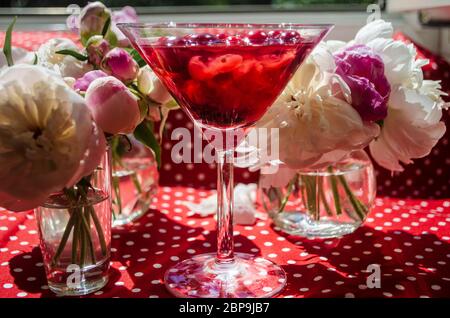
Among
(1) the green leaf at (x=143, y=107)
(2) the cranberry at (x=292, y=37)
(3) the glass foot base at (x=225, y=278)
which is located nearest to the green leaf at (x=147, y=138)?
(1) the green leaf at (x=143, y=107)

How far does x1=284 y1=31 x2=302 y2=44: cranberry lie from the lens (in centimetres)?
67

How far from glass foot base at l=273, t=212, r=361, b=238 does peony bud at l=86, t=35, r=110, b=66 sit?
38 cm

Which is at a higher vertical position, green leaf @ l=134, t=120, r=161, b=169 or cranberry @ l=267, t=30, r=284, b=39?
cranberry @ l=267, t=30, r=284, b=39

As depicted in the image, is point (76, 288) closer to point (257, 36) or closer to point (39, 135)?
point (39, 135)

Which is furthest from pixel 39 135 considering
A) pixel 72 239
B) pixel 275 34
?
pixel 275 34

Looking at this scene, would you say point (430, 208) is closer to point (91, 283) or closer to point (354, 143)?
point (354, 143)

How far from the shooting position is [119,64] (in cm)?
75

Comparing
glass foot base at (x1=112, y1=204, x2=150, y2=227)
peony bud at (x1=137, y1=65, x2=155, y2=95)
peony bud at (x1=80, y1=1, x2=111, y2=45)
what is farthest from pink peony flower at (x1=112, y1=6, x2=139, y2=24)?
glass foot base at (x1=112, y1=204, x2=150, y2=227)

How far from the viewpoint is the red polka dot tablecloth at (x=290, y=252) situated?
0.73 metres

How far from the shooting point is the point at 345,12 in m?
1.62

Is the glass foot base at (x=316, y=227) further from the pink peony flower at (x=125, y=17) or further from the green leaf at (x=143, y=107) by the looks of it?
the pink peony flower at (x=125, y=17)

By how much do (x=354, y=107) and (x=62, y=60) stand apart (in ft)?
1.29

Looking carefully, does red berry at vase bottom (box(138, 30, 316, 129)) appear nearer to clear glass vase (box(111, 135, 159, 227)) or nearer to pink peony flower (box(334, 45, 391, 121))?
pink peony flower (box(334, 45, 391, 121))

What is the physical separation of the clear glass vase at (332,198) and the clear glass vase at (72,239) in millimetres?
328
